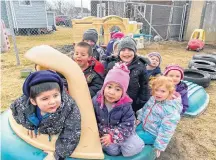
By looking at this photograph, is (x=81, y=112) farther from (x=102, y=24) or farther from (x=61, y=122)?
(x=102, y=24)

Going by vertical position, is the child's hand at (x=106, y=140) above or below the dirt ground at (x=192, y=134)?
above

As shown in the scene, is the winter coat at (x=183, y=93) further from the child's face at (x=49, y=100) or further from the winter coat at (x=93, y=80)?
the child's face at (x=49, y=100)

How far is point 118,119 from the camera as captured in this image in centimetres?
183

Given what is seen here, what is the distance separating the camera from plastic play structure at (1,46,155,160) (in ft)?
5.59

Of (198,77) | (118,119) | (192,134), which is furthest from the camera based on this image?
(198,77)

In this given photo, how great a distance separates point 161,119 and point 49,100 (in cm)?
113

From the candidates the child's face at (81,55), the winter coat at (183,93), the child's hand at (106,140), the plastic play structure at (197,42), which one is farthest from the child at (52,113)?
the plastic play structure at (197,42)

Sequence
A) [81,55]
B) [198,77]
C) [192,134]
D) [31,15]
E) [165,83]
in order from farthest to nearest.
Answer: [31,15] < [198,77] < [192,134] < [81,55] < [165,83]

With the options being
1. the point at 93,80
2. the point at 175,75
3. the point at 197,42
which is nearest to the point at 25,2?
the point at 197,42

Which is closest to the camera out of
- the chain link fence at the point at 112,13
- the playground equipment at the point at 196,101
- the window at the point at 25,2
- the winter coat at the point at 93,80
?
the winter coat at the point at 93,80

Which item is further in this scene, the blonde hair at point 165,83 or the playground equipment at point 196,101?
the playground equipment at point 196,101

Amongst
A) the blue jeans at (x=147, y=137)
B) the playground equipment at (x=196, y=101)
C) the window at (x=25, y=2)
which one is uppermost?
the window at (x=25, y=2)

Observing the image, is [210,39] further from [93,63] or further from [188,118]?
[93,63]

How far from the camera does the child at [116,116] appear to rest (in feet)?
5.86
